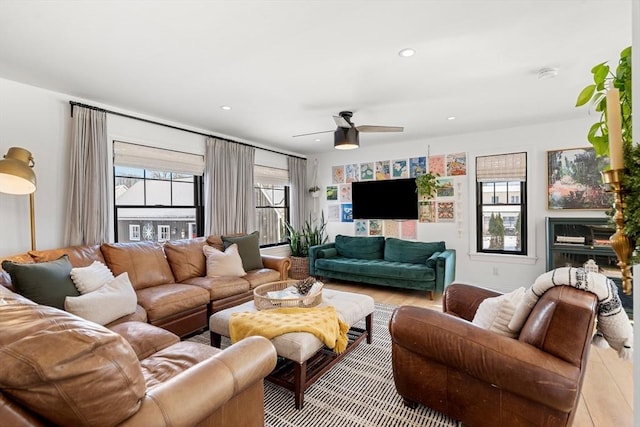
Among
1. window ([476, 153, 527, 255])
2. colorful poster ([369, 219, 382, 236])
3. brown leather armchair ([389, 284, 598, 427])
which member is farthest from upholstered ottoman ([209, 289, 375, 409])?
window ([476, 153, 527, 255])

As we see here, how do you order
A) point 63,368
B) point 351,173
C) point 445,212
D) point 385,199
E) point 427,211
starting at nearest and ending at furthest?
point 63,368, point 445,212, point 427,211, point 385,199, point 351,173


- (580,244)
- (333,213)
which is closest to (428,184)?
(333,213)

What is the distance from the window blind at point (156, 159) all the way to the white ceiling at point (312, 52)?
0.44 meters

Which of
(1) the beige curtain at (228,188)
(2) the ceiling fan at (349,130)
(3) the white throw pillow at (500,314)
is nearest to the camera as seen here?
(3) the white throw pillow at (500,314)

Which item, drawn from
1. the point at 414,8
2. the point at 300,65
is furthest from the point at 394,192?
the point at 414,8

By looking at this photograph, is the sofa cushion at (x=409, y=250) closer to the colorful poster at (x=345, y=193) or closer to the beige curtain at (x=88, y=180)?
the colorful poster at (x=345, y=193)

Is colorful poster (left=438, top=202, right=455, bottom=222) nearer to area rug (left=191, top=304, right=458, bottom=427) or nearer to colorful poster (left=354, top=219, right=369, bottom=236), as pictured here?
colorful poster (left=354, top=219, right=369, bottom=236)

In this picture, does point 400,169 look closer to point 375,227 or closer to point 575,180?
point 375,227

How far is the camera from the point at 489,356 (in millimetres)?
1468

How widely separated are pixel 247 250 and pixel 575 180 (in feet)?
14.5

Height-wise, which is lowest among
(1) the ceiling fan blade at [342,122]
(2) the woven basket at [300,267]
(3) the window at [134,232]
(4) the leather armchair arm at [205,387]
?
(2) the woven basket at [300,267]

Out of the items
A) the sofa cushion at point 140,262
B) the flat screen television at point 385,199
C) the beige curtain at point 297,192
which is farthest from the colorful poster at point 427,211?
the sofa cushion at point 140,262

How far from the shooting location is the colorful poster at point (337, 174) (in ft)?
19.3

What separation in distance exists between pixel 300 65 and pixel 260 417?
7.95 feet
